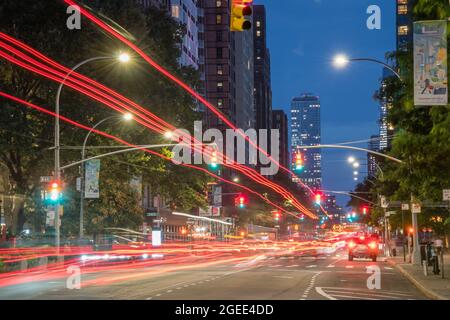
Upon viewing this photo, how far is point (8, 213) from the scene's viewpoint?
4544cm

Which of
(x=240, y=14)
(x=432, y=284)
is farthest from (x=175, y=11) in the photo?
(x=240, y=14)

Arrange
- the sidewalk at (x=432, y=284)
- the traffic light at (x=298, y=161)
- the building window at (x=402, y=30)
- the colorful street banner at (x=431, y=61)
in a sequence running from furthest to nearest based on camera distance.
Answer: the building window at (x=402, y=30)
the traffic light at (x=298, y=161)
the sidewalk at (x=432, y=284)
the colorful street banner at (x=431, y=61)

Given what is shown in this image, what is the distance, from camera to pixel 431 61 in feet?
52.0

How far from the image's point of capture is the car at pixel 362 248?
49.6 metres

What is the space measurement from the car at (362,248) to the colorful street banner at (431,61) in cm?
3482

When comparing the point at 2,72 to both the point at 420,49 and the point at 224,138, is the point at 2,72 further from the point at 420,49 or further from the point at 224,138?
the point at 224,138

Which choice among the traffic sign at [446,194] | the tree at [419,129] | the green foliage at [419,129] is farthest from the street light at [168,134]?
the traffic sign at [446,194]

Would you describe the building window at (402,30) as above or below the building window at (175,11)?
above

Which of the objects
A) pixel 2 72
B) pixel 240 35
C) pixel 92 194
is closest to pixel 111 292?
pixel 92 194

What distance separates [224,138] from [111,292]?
116m

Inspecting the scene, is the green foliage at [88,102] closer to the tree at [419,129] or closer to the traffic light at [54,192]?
the traffic light at [54,192]

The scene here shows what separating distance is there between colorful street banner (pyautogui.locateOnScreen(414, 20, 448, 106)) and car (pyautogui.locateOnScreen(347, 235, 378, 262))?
3482cm

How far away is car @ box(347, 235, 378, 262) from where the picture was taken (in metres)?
49.6
